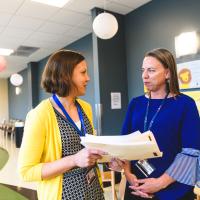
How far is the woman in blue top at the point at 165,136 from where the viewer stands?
49.3 inches

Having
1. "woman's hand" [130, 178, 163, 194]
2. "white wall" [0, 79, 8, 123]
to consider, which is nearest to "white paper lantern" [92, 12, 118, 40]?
"woman's hand" [130, 178, 163, 194]

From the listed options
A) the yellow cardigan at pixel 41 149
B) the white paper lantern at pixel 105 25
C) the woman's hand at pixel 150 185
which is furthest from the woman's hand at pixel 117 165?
the white paper lantern at pixel 105 25

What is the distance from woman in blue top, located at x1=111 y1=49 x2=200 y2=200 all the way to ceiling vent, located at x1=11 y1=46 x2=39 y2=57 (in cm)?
567

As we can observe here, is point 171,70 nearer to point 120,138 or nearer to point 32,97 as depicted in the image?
point 120,138

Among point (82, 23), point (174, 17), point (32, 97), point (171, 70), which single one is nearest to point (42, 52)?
point (32, 97)

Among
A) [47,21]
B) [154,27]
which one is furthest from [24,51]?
[154,27]

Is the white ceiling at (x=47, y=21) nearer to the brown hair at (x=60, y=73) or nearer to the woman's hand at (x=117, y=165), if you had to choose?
the brown hair at (x=60, y=73)

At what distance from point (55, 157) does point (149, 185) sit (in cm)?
52

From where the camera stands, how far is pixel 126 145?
1032mm

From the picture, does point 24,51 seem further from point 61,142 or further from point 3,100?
point 3,100

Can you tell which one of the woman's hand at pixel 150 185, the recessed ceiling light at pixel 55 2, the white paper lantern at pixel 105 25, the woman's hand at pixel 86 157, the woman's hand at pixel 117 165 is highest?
the recessed ceiling light at pixel 55 2

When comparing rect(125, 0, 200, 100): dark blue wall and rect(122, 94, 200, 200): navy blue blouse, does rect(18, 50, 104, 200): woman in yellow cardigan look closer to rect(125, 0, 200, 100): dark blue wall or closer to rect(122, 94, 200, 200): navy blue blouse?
rect(122, 94, 200, 200): navy blue blouse

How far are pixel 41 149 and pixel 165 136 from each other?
63 cm

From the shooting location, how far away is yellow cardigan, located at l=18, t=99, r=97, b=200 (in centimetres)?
106
